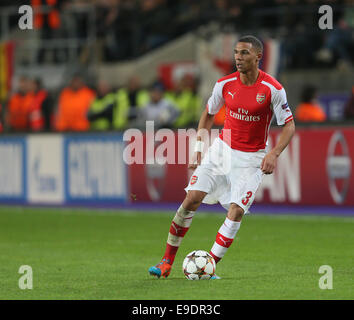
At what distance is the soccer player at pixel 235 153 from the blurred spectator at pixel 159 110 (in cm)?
962

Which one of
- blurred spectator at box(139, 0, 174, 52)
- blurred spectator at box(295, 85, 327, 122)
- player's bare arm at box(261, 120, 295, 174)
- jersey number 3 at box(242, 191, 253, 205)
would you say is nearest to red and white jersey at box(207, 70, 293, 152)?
player's bare arm at box(261, 120, 295, 174)

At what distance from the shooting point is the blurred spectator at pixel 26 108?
→ 69.3ft

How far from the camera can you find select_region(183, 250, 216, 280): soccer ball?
8.70m

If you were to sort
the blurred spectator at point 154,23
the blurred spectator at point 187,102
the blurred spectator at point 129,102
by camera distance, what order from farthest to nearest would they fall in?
1. the blurred spectator at point 154,23
2. the blurred spectator at point 129,102
3. the blurred spectator at point 187,102

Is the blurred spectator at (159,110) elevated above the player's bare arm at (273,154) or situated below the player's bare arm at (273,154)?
above

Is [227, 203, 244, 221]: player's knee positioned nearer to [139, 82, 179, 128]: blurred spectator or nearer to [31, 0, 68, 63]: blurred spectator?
[139, 82, 179, 128]: blurred spectator

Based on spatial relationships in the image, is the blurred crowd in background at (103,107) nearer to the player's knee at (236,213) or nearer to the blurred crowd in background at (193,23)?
the blurred crowd in background at (193,23)

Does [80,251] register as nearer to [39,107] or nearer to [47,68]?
[39,107]

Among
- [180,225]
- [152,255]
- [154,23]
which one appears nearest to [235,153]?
[180,225]

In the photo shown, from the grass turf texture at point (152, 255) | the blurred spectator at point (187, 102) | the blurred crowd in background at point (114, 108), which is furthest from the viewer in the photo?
the blurred spectator at point (187, 102)

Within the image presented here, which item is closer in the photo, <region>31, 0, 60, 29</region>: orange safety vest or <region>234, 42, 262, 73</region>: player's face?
<region>234, 42, 262, 73</region>: player's face

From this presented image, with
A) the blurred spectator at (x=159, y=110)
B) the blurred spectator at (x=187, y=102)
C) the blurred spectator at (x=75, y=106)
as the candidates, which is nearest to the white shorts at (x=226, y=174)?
the blurred spectator at (x=159, y=110)

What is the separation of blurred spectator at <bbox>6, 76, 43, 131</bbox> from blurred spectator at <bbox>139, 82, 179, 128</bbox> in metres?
2.85

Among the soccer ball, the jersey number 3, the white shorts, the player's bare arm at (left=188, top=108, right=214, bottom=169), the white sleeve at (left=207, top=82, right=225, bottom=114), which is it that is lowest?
the soccer ball
